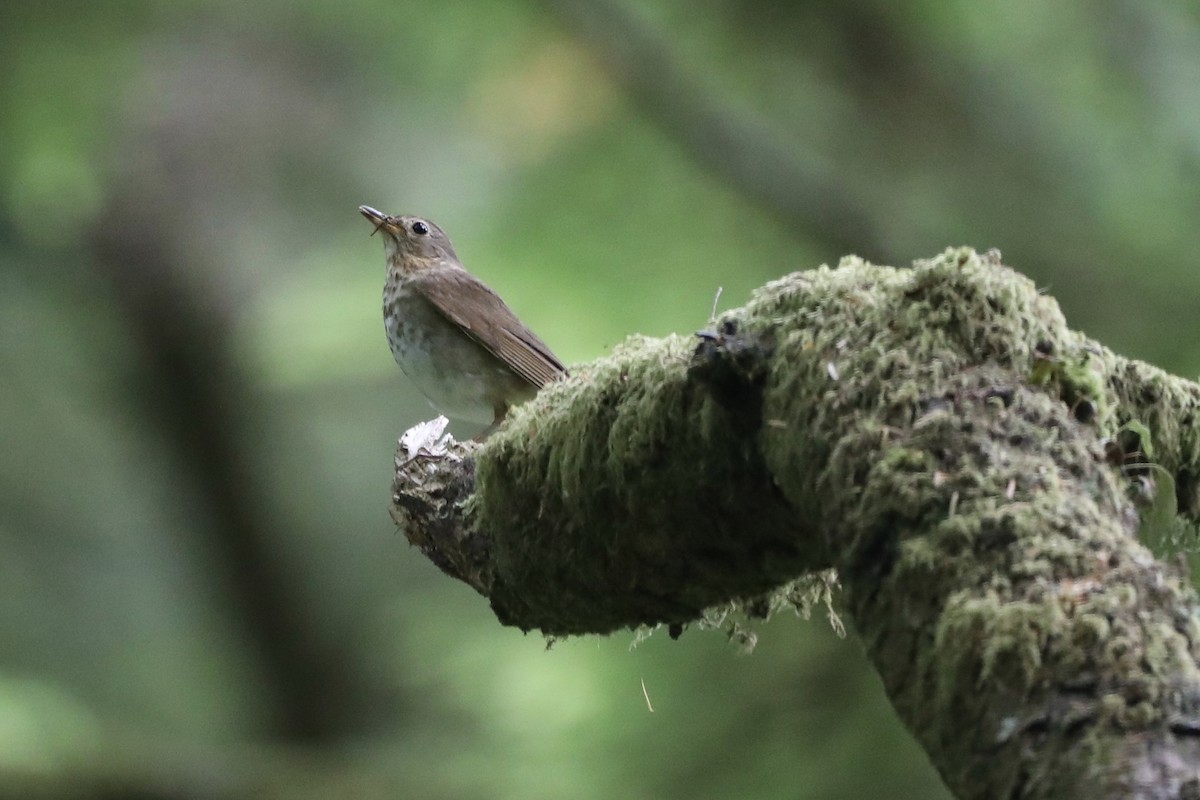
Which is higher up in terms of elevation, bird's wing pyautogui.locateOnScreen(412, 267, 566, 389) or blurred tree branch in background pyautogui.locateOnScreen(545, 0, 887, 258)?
blurred tree branch in background pyautogui.locateOnScreen(545, 0, 887, 258)

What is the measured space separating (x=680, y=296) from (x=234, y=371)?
3.15 meters

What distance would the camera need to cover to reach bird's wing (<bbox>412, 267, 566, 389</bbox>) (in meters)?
4.64

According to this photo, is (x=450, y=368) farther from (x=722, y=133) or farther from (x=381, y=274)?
(x=381, y=274)

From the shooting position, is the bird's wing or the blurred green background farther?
the blurred green background

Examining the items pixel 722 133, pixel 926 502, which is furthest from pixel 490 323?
pixel 926 502

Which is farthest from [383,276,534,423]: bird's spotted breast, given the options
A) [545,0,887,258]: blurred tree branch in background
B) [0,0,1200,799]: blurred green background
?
[545,0,887,258]: blurred tree branch in background

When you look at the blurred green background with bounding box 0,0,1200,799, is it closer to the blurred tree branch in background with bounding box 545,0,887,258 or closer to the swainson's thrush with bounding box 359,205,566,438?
the blurred tree branch in background with bounding box 545,0,887,258

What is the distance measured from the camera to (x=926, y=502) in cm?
158

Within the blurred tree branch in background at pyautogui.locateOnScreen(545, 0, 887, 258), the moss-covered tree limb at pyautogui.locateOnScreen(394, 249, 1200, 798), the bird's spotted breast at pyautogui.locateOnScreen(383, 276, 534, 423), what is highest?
Answer: the blurred tree branch in background at pyautogui.locateOnScreen(545, 0, 887, 258)

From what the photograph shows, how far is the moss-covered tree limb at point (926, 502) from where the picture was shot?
1345 millimetres

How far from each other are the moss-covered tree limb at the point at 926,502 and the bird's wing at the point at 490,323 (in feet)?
5.66

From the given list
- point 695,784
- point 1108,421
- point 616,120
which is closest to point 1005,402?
point 1108,421

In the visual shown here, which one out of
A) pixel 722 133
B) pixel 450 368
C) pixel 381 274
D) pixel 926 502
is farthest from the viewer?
pixel 381 274

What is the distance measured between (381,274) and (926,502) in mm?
6756
